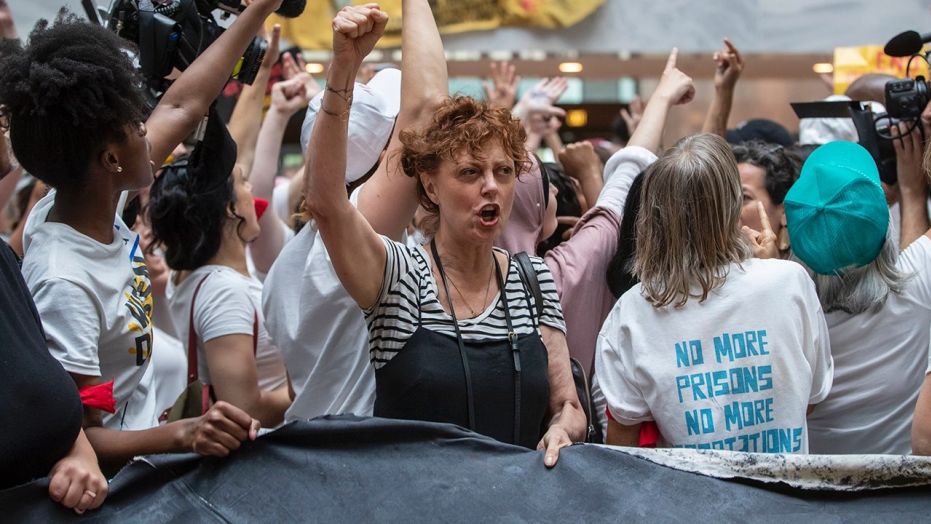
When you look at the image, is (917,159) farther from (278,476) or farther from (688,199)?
(278,476)

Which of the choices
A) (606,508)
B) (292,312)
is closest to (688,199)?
(606,508)

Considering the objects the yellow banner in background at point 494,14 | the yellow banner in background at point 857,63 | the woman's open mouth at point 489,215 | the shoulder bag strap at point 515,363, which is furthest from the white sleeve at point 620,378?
the yellow banner in background at point 494,14

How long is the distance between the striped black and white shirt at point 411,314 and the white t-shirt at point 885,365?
3.37 ft

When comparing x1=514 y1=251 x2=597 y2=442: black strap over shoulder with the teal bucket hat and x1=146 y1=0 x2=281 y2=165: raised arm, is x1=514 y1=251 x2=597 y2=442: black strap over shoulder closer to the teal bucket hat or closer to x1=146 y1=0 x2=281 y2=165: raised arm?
the teal bucket hat

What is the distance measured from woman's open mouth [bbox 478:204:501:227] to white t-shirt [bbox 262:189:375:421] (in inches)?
16.5

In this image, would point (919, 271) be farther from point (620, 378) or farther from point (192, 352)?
point (192, 352)

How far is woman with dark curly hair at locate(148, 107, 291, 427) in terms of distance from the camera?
382cm

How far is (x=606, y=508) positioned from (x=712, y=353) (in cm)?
57

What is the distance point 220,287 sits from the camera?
13.1 feet

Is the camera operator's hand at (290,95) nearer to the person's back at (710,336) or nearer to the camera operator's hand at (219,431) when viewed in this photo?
the person's back at (710,336)

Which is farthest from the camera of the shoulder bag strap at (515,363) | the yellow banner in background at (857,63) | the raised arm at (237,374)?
the yellow banner in background at (857,63)

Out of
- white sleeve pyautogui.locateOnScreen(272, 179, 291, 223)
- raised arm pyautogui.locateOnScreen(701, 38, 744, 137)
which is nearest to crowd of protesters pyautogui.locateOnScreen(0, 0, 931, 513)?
raised arm pyautogui.locateOnScreen(701, 38, 744, 137)

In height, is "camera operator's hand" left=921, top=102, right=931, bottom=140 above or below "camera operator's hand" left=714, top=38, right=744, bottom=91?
below

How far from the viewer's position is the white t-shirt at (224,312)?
3910 millimetres
